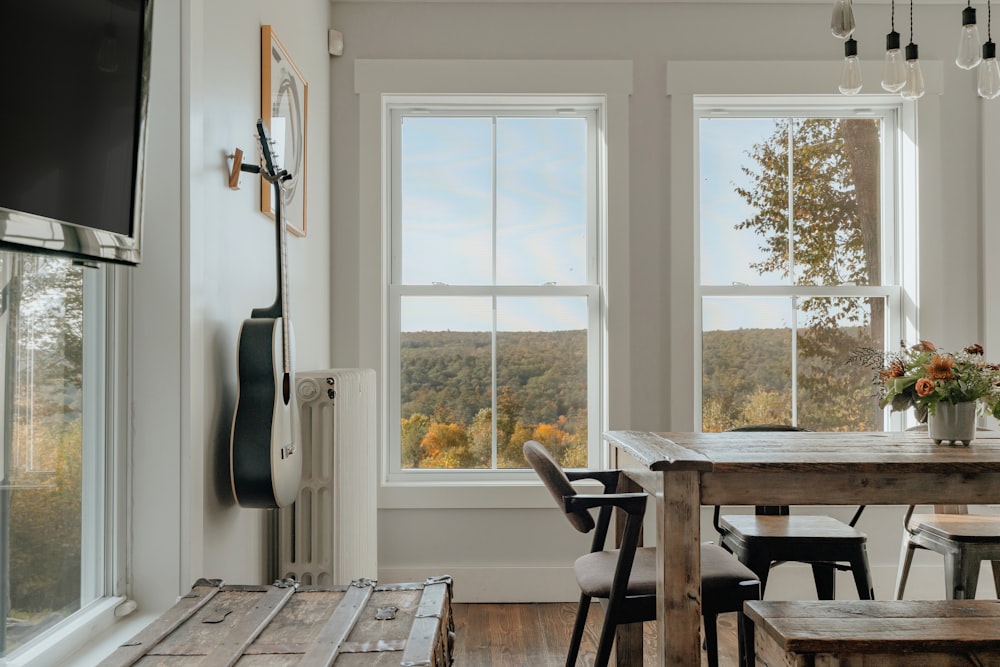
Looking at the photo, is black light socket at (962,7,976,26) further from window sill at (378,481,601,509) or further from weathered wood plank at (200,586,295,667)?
weathered wood plank at (200,586,295,667)

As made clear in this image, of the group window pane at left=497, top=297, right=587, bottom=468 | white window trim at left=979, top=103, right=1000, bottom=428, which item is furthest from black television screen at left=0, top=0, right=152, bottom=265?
A: white window trim at left=979, top=103, right=1000, bottom=428

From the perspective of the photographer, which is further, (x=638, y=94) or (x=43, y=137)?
(x=638, y=94)

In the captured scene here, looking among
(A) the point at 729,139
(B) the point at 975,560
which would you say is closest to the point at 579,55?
(A) the point at 729,139

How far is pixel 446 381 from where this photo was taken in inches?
139

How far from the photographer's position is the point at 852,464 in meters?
1.89

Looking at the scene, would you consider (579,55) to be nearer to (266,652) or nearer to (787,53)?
(787,53)

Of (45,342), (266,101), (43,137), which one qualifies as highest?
(266,101)

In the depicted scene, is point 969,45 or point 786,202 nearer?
point 969,45

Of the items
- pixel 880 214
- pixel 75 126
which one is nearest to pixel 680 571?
pixel 75 126

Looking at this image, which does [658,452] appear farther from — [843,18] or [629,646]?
[843,18]

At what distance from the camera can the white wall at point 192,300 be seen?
1671 millimetres

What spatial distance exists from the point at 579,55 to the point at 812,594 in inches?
105

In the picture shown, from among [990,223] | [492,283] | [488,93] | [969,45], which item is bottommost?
[492,283]

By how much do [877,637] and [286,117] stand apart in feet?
7.56
